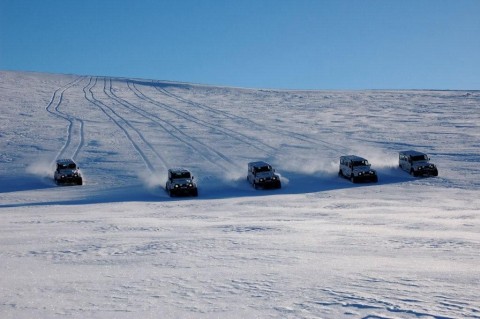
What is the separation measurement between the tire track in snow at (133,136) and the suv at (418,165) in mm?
15863

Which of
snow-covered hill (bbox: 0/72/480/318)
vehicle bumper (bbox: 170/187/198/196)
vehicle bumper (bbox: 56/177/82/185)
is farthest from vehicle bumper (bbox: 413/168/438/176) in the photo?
vehicle bumper (bbox: 56/177/82/185)

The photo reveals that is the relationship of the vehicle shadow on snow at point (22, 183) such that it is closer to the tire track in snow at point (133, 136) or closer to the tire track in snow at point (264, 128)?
the tire track in snow at point (133, 136)

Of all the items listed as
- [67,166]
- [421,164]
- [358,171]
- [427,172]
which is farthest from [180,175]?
[427,172]

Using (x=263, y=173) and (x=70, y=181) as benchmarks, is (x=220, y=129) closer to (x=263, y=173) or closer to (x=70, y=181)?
(x=263, y=173)

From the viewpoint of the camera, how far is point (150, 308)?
29.8 feet

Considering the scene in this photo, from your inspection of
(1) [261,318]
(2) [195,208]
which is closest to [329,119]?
(2) [195,208]

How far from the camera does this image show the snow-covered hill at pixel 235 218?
377 inches

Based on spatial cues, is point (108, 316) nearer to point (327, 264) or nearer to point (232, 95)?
point (327, 264)

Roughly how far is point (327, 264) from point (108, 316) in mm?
5287

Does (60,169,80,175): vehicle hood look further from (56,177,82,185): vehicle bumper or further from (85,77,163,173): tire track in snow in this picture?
(85,77,163,173): tire track in snow

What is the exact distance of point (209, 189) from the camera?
3162 cm

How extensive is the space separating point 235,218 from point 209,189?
10.5 meters

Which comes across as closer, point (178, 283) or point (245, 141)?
point (178, 283)

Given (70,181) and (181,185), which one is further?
(70,181)
